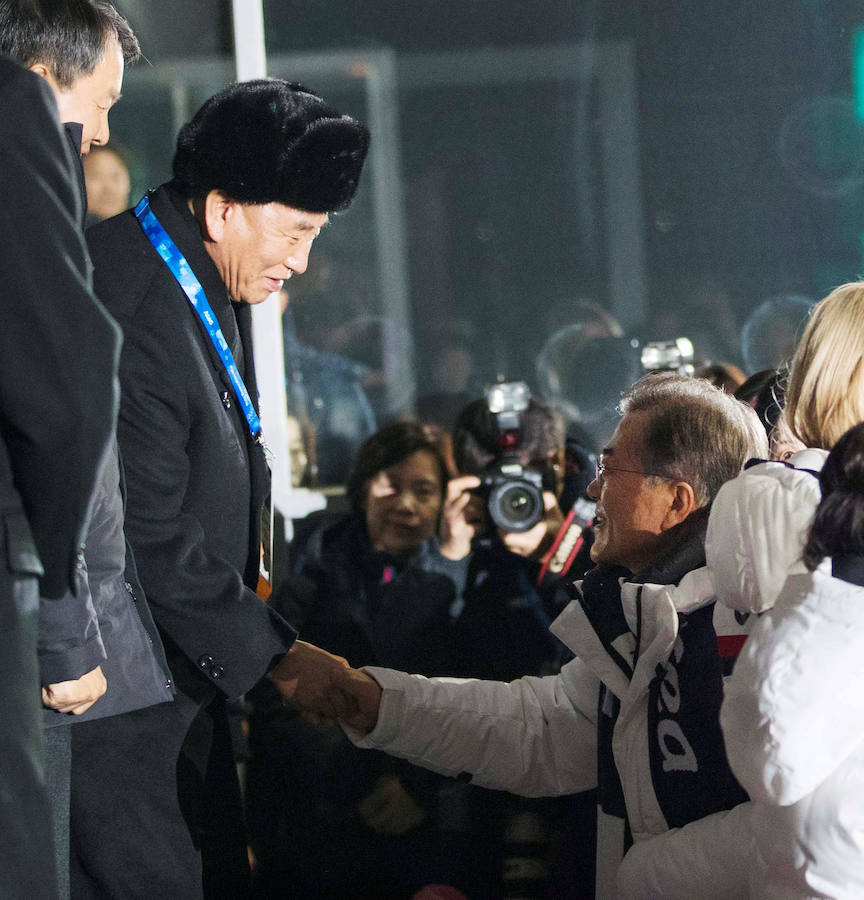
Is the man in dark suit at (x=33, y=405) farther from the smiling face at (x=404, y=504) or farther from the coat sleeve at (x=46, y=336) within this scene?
the smiling face at (x=404, y=504)

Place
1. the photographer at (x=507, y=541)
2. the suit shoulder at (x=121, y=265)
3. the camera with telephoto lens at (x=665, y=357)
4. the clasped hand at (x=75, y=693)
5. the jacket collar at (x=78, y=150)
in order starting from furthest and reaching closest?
1. the camera with telephoto lens at (x=665, y=357)
2. the photographer at (x=507, y=541)
3. the suit shoulder at (x=121, y=265)
4. the jacket collar at (x=78, y=150)
5. the clasped hand at (x=75, y=693)

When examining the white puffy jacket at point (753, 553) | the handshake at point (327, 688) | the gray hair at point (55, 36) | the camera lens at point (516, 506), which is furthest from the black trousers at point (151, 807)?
the camera lens at point (516, 506)

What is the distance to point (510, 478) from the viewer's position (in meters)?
2.81

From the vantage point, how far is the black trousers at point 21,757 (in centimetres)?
111

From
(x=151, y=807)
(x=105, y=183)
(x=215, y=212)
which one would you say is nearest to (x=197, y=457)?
(x=215, y=212)

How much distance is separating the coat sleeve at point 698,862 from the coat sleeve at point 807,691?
0.30m

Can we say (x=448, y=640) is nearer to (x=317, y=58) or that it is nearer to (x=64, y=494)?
(x=64, y=494)

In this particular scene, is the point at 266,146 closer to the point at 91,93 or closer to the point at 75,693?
the point at 91,93

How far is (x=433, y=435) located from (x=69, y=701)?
A: 174cm

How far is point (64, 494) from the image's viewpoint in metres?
1.16

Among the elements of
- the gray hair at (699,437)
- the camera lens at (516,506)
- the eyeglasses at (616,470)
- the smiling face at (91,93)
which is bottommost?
the camera lens at (516,506)

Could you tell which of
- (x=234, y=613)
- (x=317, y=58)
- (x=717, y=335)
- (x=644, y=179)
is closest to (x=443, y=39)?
(x=317, y=58)

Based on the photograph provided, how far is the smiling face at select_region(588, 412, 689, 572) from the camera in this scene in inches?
70.3

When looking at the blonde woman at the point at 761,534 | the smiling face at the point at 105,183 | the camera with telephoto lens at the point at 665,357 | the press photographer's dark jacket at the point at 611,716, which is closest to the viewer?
the blonde woman at the point at 761,534
